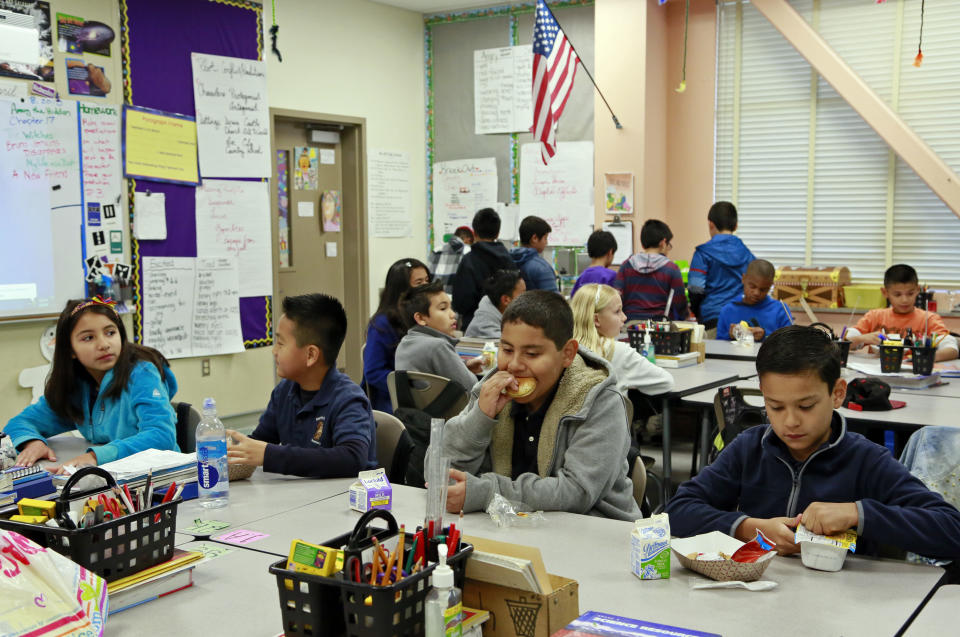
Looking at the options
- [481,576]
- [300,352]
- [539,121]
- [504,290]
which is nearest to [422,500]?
[300,352]

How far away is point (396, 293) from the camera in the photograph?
4.70 meters

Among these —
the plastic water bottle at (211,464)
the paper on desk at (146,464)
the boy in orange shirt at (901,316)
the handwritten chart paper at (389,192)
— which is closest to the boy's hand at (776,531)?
the plastic water bottle at (211,464)

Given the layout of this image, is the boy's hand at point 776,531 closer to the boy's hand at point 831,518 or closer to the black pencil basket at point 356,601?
the boy's hand at point 831,518

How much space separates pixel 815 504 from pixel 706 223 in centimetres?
604

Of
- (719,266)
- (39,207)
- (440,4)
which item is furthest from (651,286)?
(39,207)

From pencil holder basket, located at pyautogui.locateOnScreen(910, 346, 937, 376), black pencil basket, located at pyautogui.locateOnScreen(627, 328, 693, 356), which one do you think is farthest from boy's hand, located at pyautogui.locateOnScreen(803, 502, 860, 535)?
black pencil basket, located at pyautogui.locateOnScreen(627, 328, 693, 356)

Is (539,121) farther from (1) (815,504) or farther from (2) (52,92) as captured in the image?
(1) (815,504)

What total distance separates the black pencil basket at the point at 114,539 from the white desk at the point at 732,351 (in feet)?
12.9

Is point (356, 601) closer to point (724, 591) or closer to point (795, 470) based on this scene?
point (724, 591)

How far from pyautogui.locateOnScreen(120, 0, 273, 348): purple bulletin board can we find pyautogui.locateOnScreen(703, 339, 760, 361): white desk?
3554mm

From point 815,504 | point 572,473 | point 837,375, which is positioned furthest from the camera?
point 572,473

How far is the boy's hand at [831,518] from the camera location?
1814 mm

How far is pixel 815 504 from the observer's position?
1847 millimetres

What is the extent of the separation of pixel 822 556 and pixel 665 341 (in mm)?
3224
